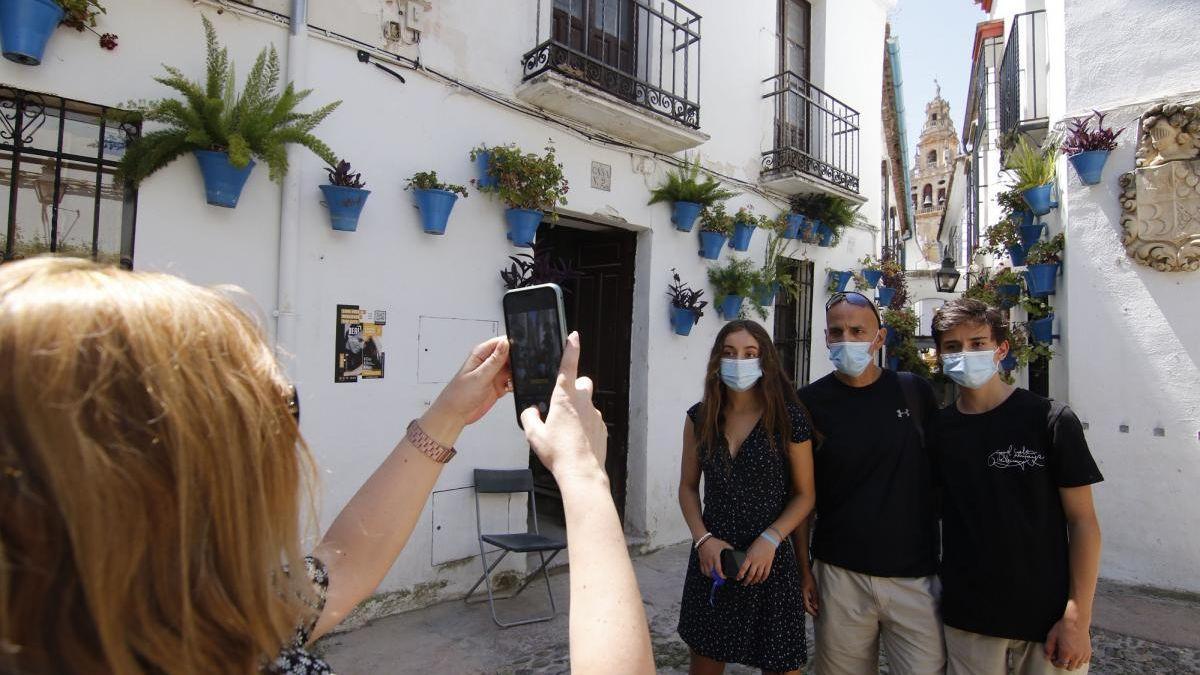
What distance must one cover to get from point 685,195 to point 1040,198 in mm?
3134

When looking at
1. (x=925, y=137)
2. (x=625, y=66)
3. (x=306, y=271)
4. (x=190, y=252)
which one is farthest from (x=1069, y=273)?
(x=925, y=137)

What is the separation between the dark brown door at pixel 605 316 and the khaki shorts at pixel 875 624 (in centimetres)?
341

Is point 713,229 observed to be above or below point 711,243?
above

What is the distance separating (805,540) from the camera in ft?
9.16

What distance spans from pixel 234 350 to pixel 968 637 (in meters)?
2.53

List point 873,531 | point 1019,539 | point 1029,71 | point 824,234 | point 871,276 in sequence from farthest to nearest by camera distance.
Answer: point 871,276 → point 824,234 → point 1029,71 → point 873,531 → point 1019,539

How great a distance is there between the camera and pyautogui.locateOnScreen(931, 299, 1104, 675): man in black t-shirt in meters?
2.22

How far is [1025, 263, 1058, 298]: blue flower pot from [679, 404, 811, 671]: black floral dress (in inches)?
187

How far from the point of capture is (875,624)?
102 inches

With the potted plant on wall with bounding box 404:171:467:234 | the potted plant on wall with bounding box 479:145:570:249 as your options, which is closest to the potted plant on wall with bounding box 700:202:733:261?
the potted plant on wall with bounding box 479:145:570:249

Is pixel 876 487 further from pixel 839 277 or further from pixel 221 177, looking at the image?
pixel 839 277

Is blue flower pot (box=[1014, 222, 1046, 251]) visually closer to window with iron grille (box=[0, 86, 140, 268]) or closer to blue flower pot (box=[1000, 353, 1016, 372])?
blue flower pot (box=[1000, 353, 1016, 372])

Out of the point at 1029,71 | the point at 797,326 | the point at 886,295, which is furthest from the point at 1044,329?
the point at 1029,71

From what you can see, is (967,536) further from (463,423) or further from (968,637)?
(463,423)
